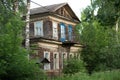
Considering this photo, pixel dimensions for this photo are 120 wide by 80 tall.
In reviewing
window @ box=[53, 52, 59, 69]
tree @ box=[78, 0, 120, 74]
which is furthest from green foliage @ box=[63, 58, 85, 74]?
window @ box=[53, 52, 59, 69]

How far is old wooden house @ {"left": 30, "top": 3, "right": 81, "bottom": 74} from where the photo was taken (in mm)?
35594

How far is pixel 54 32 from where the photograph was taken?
1506 inches

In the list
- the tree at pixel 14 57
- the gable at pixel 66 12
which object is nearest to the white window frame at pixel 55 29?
the gable at pixel 66 12

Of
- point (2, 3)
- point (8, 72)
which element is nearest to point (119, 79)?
point (2, 3)

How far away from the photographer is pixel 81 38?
4206 centimetres

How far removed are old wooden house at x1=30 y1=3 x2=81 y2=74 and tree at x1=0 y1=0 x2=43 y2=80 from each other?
19952 mm

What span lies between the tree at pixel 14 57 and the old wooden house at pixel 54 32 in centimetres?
1995

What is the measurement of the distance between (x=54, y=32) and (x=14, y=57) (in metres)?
25.1

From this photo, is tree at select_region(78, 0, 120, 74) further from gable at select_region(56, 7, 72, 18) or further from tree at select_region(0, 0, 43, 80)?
tree at select_region(0, 0, 43, 80)

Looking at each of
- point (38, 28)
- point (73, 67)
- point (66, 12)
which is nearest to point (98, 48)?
point (66, 12)

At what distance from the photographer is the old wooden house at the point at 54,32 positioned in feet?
117

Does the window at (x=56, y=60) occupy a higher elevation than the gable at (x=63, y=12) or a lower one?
lower

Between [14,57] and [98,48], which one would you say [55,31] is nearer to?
[98,48]

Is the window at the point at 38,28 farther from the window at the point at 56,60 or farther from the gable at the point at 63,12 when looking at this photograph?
the window at the point at 56,60
